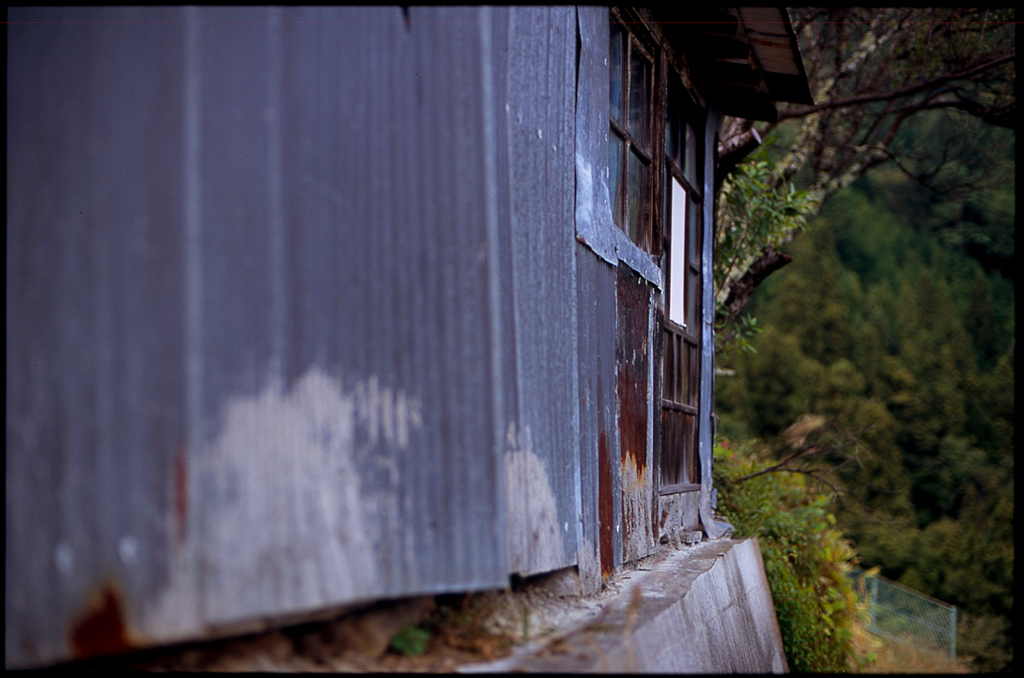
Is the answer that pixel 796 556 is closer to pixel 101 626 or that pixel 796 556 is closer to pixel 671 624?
pixel 671 624

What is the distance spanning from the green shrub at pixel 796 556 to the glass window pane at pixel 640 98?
3.64 meters

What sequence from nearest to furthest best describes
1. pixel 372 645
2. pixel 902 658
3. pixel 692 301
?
pixel 372 645
pixel 692 301
pixel 902 658

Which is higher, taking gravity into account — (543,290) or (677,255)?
(677,255)

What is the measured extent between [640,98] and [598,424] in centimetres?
200

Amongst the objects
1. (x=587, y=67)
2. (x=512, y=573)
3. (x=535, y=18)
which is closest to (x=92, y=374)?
(x=512, y=573)

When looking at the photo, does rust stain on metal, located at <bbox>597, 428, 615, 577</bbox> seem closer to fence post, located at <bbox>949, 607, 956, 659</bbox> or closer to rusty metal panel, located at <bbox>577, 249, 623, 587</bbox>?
rusty metal panel, located at <bbox>577, 249, 623, 587</bbox>

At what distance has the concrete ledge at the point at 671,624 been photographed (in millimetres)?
2363

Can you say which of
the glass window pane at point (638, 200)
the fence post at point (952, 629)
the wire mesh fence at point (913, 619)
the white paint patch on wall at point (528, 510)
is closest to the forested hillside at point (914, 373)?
the wire mesh fence at point (913, 619)

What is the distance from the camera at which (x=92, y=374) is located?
5.57ft

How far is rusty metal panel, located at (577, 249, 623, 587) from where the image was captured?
10.6 ft

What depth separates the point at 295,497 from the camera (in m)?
1.82

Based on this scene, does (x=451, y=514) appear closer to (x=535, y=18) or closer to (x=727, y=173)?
(x=535, y=18)

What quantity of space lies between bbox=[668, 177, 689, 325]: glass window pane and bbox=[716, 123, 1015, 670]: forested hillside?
7.35m

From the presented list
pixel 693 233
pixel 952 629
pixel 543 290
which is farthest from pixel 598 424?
pixel 952 629
